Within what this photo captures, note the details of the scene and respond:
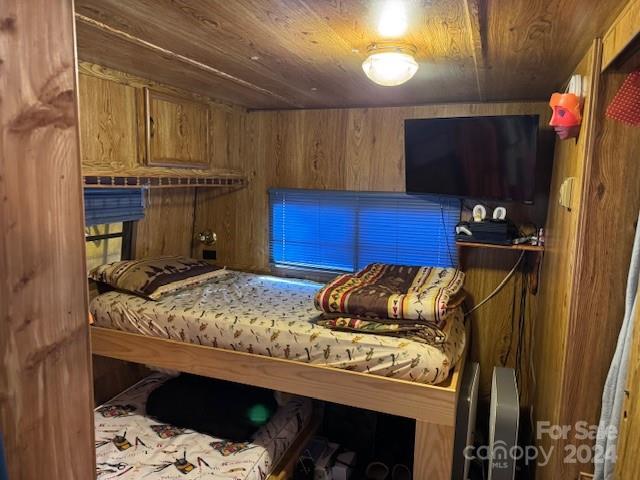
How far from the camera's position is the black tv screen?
2.44 meters

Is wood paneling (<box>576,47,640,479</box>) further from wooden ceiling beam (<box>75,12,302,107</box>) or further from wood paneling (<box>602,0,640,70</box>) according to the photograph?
wooden ceiling beam (<box>75,12,302,107</box>)

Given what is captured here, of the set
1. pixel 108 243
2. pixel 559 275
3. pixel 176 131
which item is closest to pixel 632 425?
pixel 559 275

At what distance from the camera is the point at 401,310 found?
2049mm

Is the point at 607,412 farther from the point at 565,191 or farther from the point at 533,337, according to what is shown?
the point at 533,337

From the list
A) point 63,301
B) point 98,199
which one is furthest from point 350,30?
point 98,199

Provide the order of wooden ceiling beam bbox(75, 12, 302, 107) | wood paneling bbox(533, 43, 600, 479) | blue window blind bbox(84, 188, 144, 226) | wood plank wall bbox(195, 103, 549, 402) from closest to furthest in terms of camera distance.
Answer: wood paneling bbox(533, 43, 600, 479)
wooden ceiling beam bbox(75, 12, 302, 107)
blue window blind bbox(84, 188, 144, 226)
wood plank wall bbox(195, 103, 549, 402)

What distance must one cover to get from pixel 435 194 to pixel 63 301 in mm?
2403

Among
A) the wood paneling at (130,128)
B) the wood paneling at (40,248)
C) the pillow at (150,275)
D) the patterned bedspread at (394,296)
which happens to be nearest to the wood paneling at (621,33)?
the patterned bedspread at (394,296)

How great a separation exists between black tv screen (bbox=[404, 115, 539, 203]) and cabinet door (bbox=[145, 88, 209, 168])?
1.40m

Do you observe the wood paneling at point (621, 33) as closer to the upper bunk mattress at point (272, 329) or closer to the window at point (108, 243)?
the upper bunk mattress at point (272, 329)

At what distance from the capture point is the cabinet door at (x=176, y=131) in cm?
261

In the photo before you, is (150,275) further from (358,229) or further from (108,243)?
(358,229)

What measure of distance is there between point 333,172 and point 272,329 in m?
1.49

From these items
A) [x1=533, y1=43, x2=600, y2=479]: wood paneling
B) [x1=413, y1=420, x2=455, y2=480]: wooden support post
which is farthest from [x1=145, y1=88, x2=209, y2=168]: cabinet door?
[x1=533, y1=43, x2=600, y2=479]: wood paneling
